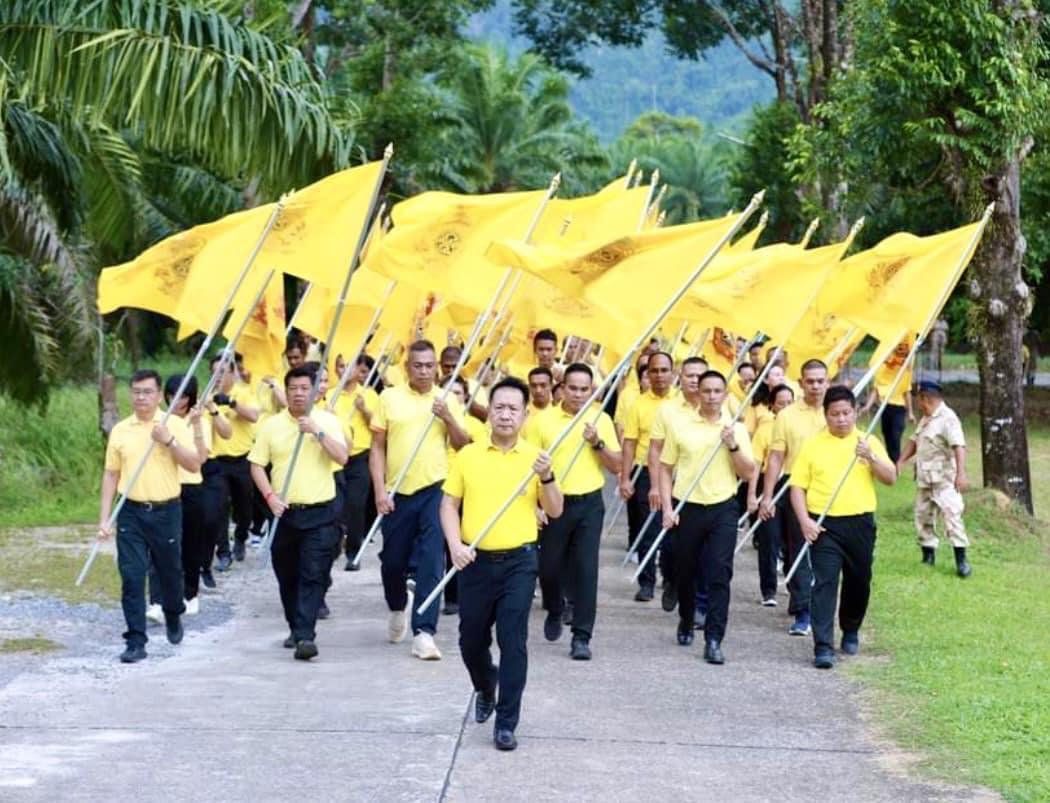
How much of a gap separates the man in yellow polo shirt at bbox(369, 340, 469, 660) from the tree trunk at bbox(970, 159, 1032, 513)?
25.8ft

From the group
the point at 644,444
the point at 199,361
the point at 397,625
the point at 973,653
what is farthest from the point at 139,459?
the point at 973,653

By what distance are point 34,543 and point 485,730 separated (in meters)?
8.48

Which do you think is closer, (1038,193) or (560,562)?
(560,562)

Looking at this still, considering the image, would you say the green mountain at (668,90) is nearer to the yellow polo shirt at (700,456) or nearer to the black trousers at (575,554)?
the yellow polo shirt at (700,456)

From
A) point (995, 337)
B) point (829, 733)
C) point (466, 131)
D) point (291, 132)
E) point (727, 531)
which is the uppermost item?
point (466, 131)

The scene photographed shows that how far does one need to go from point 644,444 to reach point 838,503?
3260 mm

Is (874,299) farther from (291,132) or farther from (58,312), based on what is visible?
(58,312)

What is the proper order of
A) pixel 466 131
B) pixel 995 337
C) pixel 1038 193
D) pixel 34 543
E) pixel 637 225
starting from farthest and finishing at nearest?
pixel 466 131, pixel 1038 193, pixel 995 337, pixel 34 543, pixel 637 225

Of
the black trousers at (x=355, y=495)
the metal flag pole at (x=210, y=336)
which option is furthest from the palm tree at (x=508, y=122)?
the metal flag pole at (x=210, y=336)

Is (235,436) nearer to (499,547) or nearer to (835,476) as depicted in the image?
(835,476)

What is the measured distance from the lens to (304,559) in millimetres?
10734

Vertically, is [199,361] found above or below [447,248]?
below

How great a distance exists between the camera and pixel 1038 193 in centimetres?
2866

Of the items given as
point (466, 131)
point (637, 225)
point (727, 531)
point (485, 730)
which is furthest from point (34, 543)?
point (466, 131)
